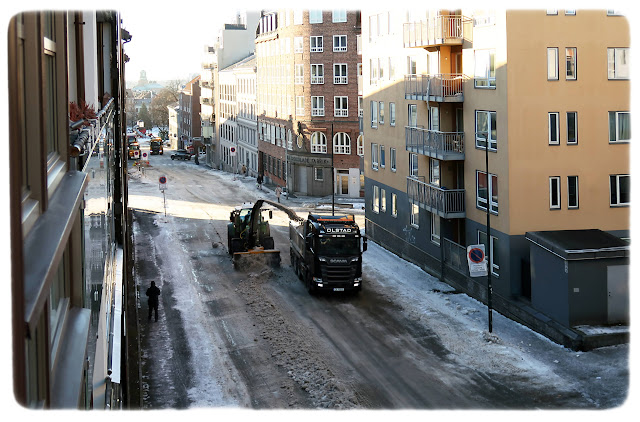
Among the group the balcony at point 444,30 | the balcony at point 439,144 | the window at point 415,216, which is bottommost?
the window at point 415,216

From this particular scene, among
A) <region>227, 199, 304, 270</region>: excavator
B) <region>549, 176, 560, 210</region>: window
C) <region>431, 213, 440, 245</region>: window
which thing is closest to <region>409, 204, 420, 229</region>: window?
<region>431, 213, 440, 245</region>: window

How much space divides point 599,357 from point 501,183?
7865 millimetres

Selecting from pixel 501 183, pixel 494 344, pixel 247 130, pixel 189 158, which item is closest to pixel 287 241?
pixel 501 183

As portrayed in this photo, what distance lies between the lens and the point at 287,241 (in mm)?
46281

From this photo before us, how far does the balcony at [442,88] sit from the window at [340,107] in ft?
102

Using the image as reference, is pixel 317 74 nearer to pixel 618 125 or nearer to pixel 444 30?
pixel 444 30

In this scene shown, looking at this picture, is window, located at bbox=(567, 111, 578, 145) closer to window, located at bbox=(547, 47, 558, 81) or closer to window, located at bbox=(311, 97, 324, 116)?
window, located at bbox=(547, 47, 558, 81)

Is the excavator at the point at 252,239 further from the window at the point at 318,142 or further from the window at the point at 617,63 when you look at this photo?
the window at the point at 318,142

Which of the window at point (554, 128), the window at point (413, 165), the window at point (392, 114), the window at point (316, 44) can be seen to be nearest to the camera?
the window at point (554, 128)

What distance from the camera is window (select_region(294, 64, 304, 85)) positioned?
68750 mm

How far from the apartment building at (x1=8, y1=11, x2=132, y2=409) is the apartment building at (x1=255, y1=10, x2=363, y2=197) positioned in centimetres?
5537

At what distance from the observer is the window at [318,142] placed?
67581 millimetres

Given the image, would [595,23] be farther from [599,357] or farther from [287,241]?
[287,241]

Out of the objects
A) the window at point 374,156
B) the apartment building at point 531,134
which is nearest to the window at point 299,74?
the window at point 374,156
